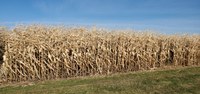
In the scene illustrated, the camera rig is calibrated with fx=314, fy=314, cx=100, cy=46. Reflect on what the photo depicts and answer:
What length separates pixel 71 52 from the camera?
15.2 metres

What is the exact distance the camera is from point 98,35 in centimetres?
1616

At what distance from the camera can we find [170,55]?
20.3 metres

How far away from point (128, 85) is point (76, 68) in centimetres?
469

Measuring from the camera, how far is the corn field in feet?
45.3

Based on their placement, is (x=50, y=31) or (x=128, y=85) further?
(x=50, y=31)

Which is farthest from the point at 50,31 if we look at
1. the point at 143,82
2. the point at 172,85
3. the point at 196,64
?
the point at 196,64

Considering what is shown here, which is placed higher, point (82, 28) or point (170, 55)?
point (82, 28)

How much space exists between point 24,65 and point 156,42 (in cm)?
865

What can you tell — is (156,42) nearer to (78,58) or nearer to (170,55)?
(170,55)

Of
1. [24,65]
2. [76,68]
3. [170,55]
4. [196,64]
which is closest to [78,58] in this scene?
[76,68]

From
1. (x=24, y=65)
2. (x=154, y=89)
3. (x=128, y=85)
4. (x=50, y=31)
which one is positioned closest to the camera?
(x=154, y=89)

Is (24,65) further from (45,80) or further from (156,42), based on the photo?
(156,42)

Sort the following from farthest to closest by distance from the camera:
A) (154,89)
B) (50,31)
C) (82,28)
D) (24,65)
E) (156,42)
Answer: (156,42) → (82,28) → (50,31) → (24,65) → (154,89)

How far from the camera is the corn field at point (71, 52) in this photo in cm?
1380
